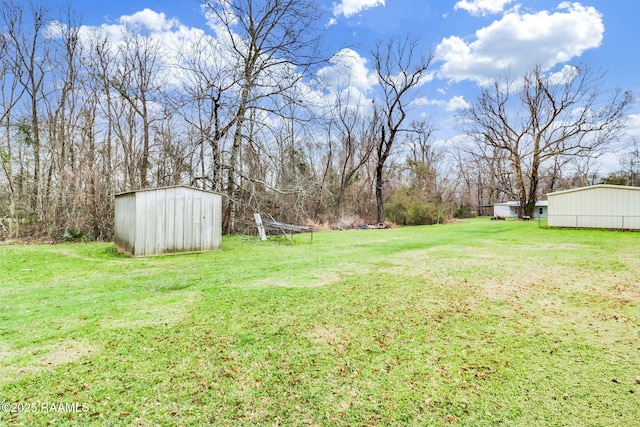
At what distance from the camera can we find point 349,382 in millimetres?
2309

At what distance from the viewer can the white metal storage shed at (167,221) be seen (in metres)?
7.75

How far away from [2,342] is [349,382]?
315 cm

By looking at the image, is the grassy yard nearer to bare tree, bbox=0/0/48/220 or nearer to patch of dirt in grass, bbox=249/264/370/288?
patch of dirt in grass, bbox=249/264/370/288

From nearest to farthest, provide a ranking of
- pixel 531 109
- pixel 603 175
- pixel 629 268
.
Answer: pixel 629 268, pixel 531 109, pixel 603 175

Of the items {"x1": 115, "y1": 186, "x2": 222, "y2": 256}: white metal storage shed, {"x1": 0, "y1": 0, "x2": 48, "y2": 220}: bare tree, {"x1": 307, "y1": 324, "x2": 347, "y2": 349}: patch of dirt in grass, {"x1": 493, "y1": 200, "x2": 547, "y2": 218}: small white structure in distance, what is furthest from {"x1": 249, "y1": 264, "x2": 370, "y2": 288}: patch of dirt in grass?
{"x1": 493, "y1": 200, "x2": 547, "y2": 218}: small white structure in distance

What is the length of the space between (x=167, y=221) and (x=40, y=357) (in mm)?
5881

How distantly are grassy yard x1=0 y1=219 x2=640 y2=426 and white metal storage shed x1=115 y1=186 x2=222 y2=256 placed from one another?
2200mm

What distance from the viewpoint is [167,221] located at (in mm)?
8109

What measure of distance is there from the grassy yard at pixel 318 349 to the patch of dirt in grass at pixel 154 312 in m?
0.02

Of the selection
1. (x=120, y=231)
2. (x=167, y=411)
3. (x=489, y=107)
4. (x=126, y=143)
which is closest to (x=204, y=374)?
(x=167, y=411)

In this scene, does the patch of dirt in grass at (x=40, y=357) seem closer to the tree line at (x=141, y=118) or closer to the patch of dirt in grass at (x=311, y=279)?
the patch of dirt in grass at (x=311, y=279)

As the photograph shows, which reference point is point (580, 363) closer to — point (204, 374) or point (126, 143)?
point (204, 374)

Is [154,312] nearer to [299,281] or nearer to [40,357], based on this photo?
[40,357]

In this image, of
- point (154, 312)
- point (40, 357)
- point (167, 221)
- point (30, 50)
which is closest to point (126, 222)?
point (167, 221)
